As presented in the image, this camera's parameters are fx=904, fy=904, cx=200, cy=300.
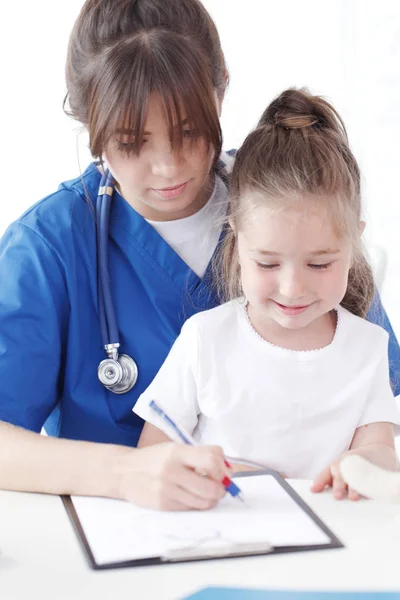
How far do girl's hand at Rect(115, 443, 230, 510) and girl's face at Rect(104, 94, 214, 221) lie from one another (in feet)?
1.32

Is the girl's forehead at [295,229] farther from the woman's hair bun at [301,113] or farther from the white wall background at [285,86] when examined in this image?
the white wall background at [285,86]

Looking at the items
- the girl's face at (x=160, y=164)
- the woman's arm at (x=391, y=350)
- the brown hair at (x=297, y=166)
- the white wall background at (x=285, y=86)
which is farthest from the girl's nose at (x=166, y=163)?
the white wall background at (x=285, y=86)

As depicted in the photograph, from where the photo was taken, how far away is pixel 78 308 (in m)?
1.37

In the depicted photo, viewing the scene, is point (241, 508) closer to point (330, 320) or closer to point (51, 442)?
point (51, 442)

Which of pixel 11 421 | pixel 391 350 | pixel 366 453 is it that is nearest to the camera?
pixel 366 453

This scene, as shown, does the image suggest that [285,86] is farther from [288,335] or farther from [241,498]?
[241,498]

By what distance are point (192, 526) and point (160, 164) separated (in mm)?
502

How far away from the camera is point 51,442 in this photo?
3.71 ft

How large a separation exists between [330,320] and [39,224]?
0.47 m

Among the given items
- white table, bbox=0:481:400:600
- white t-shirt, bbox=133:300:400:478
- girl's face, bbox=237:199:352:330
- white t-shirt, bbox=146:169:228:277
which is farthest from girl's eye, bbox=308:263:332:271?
white table, bbox=0:481:400:600

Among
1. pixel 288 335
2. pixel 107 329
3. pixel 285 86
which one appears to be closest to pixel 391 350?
pixel 288 335

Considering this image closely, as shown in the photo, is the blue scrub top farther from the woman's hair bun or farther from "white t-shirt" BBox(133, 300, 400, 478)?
the woman's hair bun

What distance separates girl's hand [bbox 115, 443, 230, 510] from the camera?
3.26 feet

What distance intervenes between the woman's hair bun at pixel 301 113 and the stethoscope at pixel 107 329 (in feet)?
0.93
